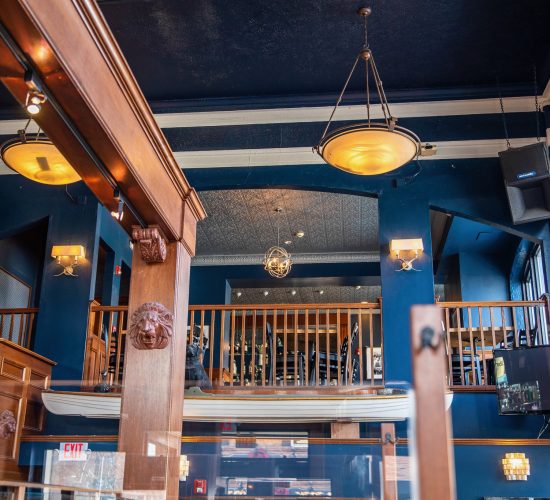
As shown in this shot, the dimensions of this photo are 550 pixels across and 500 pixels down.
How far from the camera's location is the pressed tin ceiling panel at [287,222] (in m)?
10.8

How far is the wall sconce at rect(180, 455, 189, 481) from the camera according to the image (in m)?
3.53

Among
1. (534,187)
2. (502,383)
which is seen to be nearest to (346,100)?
(534,187)

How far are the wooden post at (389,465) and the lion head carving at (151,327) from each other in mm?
1603

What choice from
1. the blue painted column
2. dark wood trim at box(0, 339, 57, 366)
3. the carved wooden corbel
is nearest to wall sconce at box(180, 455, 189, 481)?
the carved wooden corbel

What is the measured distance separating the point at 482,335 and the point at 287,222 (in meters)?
5.13

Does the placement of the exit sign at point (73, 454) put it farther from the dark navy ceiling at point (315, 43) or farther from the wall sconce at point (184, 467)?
the dark navy ceiling at point (315, 43)

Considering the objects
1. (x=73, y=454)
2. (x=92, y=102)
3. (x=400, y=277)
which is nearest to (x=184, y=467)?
(x=73, y=454)

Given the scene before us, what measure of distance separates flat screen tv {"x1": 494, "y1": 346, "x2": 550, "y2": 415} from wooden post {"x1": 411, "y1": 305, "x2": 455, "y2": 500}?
552cm

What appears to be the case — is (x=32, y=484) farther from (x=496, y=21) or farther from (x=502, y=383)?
(x=496, y=21)

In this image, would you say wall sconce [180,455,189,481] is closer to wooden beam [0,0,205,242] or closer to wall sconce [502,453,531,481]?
wooden beam [0,0,205,242]

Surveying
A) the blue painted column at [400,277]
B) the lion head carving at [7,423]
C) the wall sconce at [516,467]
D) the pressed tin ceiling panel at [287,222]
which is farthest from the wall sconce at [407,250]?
the lion head carving at [7,423]

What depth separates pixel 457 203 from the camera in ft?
26.9

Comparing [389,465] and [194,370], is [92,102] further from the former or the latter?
[194,370]

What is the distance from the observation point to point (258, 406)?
577cm
